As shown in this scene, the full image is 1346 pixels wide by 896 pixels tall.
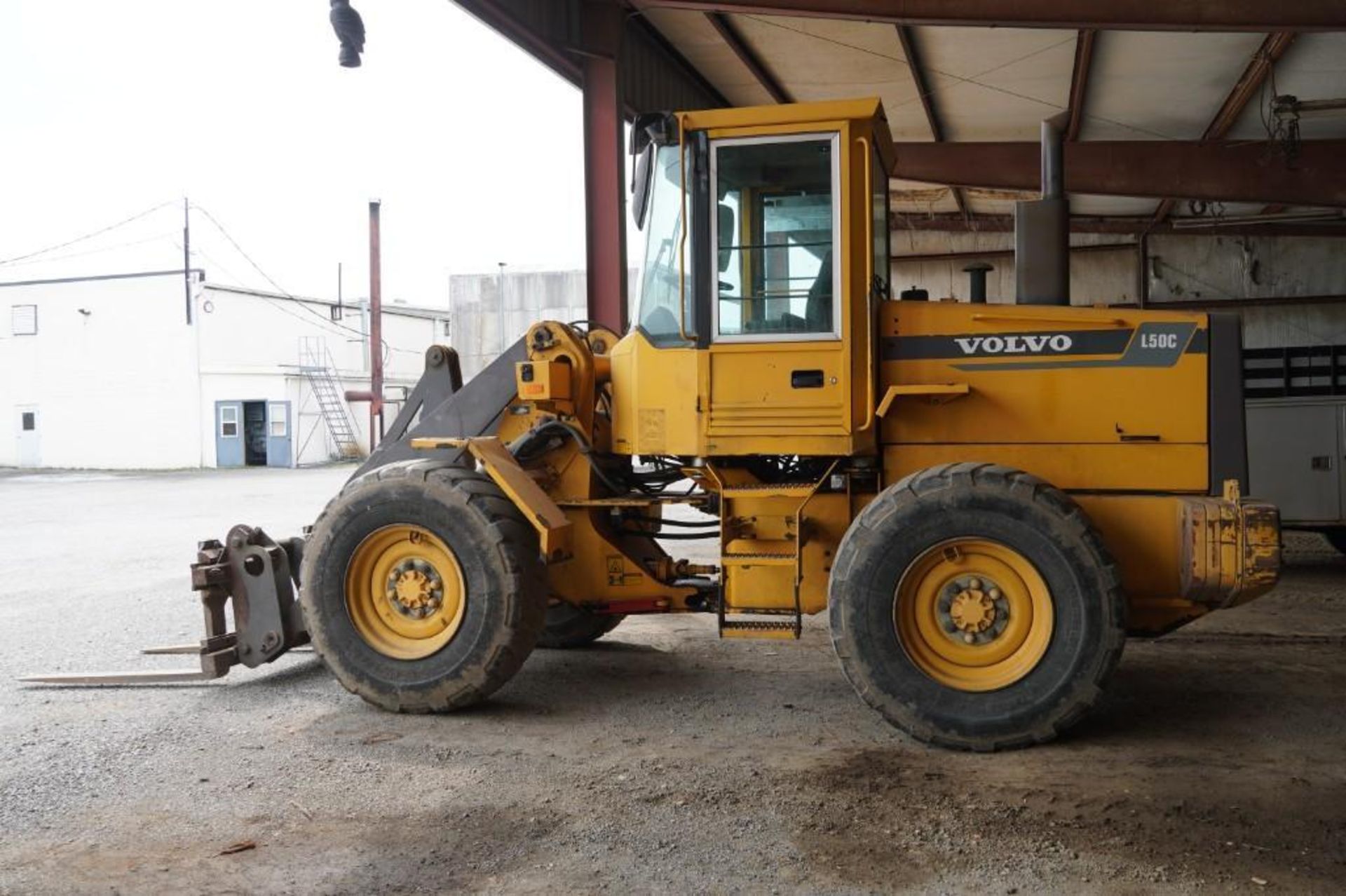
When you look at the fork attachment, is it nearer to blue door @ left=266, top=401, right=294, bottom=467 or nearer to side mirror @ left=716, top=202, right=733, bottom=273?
side mirror @ left=716, top=202, right=733, bottom=273

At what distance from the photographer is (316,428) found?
4209 cm

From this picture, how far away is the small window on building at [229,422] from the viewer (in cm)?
3938

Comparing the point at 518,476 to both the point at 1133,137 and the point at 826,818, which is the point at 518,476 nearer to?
the point at 826,818

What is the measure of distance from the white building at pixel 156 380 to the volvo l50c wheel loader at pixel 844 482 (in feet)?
116

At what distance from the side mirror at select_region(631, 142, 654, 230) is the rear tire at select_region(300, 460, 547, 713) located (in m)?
1.74

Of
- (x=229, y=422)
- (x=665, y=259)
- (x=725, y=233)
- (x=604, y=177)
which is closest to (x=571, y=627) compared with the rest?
(x=665, y=259)

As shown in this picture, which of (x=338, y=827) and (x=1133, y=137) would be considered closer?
(x=338, y=827)

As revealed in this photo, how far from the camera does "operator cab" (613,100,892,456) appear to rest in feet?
19.3

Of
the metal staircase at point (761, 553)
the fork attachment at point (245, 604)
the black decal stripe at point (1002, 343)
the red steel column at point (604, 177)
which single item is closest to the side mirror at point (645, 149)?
the black decal stripe at point (1002, 343)

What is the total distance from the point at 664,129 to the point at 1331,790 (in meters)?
4.34

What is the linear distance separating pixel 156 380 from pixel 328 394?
233 inches

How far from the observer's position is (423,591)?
6203mm

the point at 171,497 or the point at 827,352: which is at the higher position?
the point at 827,352

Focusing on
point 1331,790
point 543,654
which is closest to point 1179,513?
point 1331,790
